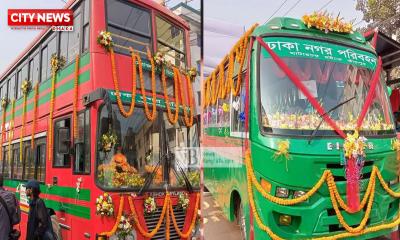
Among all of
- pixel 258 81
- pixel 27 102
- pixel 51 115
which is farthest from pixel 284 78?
pixel 27 102

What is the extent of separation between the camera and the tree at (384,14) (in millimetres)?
12219

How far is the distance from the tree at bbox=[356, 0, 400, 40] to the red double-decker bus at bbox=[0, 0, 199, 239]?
807 cm

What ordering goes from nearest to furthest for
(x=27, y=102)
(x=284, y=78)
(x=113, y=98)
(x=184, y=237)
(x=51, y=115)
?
(x=284, y=78)
(x=113, y=98)
(x=184, y=237)
(x=51, y=115)
(x=27, y=102)

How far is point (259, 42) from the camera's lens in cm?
529

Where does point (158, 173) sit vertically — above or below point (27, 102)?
below

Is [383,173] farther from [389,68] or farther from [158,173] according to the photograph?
[389,68]

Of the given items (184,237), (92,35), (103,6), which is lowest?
(184,237)

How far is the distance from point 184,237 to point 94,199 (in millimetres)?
1580

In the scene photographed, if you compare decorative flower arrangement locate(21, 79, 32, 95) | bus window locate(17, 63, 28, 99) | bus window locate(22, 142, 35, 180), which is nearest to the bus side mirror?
bus window locate(22, 142, 35, 180)

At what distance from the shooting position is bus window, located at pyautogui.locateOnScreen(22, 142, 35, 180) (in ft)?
26.1

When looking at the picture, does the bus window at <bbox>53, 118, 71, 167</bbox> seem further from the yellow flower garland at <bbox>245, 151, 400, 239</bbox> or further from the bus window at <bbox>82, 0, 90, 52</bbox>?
the yellow flower garland at <bbox>245, 151, 400, 239</bbox>

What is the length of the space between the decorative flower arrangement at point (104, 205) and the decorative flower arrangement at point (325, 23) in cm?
375

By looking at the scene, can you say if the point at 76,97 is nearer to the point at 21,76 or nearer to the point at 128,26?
the point at 128,26

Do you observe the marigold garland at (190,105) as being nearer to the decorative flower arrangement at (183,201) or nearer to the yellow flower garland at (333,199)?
the decorative flower arrangement at (183,201)
